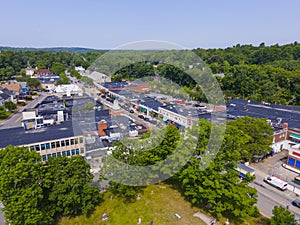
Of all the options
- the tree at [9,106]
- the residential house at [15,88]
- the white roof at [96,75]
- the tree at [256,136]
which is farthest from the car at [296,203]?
the white roof at [96,75]

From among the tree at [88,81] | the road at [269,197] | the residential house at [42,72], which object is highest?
the residential house at [42,72]

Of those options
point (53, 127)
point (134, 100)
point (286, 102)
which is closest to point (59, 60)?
point (134, 100)

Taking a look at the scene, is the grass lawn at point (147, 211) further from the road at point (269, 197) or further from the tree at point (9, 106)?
the tree at point (9, 106)

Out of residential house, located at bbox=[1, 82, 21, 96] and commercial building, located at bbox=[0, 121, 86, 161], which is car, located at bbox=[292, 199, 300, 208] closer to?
commercial building, located at bbox=[0, 121, 86, 161]

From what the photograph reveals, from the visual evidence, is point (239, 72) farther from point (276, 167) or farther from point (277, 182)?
point (277, 182)

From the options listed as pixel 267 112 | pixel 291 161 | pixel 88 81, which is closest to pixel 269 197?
pixel 291 161

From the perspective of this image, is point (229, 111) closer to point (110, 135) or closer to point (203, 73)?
point (203, 73)
